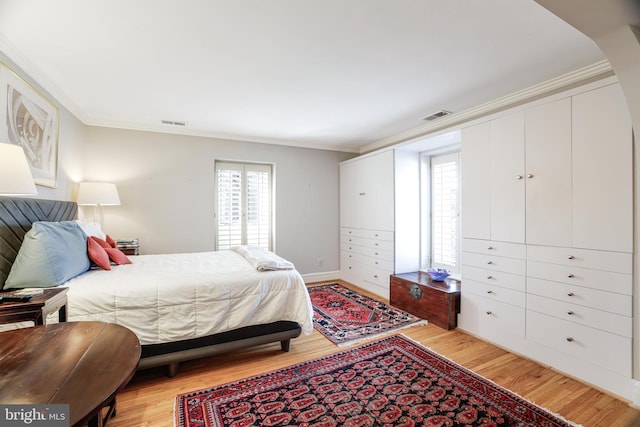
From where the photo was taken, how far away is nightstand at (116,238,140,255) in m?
3.55

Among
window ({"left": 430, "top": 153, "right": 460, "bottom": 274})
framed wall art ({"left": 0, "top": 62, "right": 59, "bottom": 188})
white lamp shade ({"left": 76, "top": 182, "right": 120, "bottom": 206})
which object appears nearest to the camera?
framed wall art ({"left": 0, "top": 62, "right": 59, "bottom": 188})

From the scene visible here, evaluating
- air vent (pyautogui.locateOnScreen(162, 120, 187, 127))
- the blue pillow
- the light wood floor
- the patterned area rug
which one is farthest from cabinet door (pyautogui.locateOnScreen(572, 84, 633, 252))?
air vent (pyautogui.locateOnScreen(162, 120, 187, 127))

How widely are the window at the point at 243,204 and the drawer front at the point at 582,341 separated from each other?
3.76 metres

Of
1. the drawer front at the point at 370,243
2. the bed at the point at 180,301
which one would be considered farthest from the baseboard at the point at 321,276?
the bed at the point at 180,301

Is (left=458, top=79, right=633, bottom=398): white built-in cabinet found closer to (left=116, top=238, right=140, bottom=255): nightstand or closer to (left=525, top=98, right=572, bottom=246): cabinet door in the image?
(left=525, top=98, right=572, bottom=246): cabinet door

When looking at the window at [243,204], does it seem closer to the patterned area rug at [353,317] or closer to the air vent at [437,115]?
the patterned area rug at [353,317]

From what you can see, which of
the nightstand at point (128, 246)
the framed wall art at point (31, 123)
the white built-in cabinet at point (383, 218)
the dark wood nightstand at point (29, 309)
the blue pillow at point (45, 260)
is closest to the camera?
the dark wood nightstand at point (29, 309)

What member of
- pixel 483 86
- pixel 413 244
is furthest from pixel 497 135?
pixel 413 244

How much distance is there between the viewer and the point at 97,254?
2.44m

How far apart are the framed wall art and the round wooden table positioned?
1927mm

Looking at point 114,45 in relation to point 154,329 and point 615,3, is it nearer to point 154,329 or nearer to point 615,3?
point 154,329

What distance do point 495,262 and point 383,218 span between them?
169 centimetres

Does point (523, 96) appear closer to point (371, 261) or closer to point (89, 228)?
point (371, 261)

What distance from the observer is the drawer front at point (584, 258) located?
198cm
